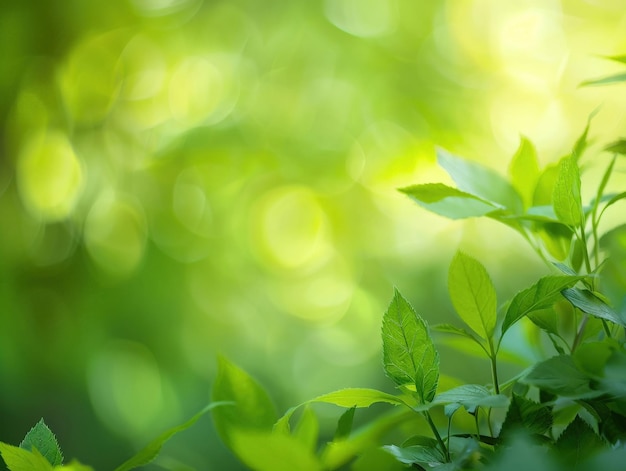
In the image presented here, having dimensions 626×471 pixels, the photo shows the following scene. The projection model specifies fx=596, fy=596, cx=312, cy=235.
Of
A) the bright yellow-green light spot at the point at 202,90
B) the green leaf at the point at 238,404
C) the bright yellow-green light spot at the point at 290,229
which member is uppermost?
the green leaf at the point at 238,404

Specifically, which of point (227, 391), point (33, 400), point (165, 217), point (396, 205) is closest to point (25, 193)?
Answer: point (165, 217)

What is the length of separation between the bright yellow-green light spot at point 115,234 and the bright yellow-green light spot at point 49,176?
0.18 ft

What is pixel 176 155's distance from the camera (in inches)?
48.5

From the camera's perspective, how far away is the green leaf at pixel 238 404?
0.73ft

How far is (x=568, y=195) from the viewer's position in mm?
196

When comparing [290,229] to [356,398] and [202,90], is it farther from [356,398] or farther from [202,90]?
[356,398]

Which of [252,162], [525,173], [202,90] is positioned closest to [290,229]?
[252,162]

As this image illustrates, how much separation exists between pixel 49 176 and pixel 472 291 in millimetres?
1191

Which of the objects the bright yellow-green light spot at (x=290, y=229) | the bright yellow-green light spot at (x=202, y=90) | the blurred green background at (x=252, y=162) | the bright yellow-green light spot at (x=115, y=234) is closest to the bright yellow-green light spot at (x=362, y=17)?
the blurred green background at (x=252, y=162)

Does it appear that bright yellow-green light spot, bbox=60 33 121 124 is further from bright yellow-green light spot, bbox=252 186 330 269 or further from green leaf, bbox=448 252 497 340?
green leaf, bbox=448 252 497 340

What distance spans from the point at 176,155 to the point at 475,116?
0.64 meters

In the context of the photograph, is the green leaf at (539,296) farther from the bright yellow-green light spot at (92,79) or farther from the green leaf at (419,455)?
the bright yellow-green light spot at (92,79)

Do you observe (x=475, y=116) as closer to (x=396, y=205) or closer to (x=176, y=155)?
(x=396, y=205)

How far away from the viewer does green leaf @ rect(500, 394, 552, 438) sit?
180 mm
